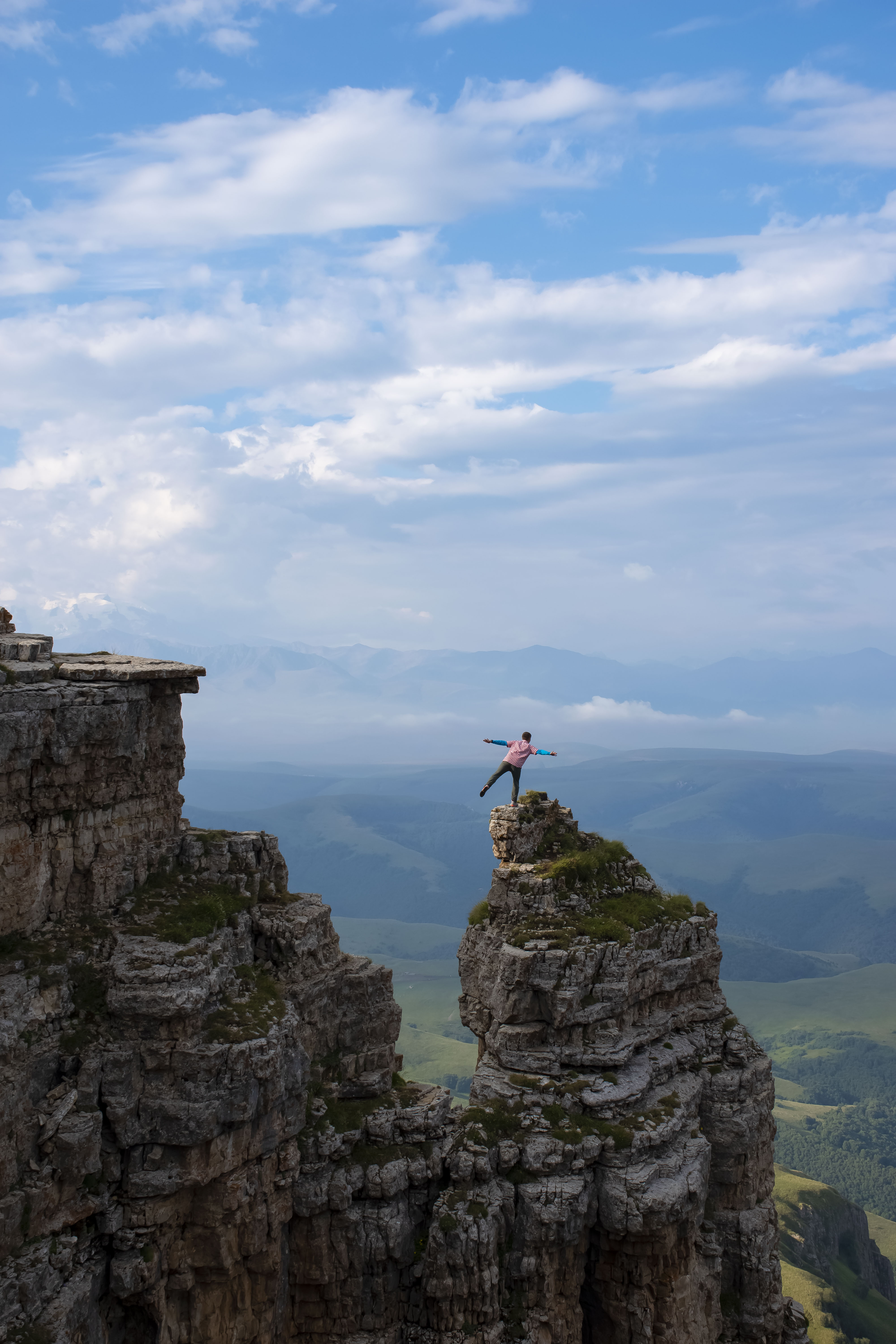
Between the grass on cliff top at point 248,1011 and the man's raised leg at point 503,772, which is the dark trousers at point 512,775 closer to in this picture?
the man's raised leg at point 503,772

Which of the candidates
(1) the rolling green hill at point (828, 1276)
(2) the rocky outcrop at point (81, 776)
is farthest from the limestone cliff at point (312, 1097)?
(1) the rolling green hill at point (828, 1276)

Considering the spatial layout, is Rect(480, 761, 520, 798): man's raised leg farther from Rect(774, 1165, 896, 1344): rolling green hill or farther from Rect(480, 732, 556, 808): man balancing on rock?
Rect(774, 1165, 896, 1344): rolling green hill

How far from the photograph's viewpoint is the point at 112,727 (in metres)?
32.8

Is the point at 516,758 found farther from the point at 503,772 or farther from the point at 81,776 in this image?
the point at 81,776

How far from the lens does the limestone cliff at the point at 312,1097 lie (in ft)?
99.7

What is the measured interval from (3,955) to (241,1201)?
11.1 meters

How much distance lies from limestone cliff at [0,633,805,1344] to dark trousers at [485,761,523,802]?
1.19 m

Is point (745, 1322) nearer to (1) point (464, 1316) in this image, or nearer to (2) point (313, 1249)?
(1) point (464, 1316)

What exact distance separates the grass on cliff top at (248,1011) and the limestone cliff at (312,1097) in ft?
0.41

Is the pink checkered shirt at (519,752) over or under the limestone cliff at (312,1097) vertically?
over

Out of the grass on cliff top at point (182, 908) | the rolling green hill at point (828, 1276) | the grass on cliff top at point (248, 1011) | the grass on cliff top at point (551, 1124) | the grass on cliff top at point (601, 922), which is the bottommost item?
the rolling green hill at point (828, 1276)

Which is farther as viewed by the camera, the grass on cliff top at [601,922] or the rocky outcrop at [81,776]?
the grass on cliff top at [601,922]

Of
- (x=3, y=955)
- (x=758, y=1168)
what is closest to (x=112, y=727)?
(x=3, y=955)

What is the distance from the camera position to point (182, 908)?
114ft
